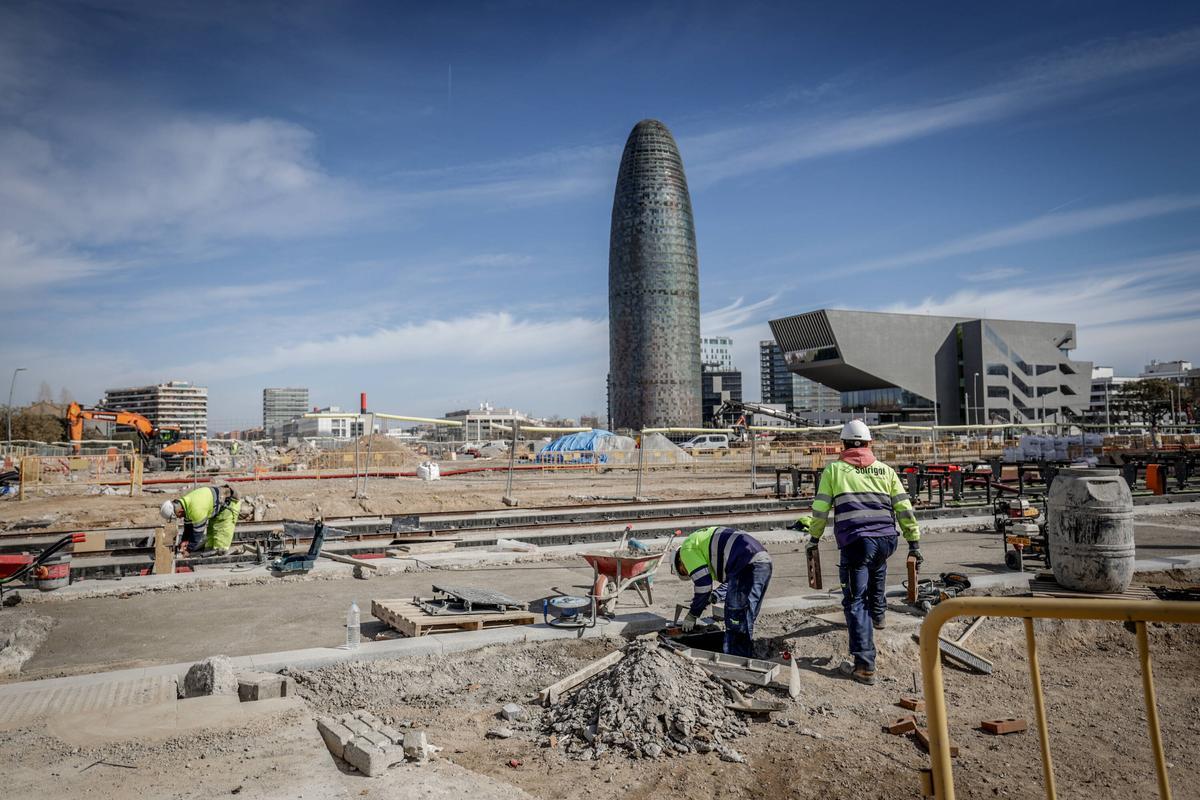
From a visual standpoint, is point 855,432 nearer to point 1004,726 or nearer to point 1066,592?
point 1004,726

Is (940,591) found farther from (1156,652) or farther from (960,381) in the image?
(960,381)

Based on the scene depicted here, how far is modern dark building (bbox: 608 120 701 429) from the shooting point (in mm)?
104312

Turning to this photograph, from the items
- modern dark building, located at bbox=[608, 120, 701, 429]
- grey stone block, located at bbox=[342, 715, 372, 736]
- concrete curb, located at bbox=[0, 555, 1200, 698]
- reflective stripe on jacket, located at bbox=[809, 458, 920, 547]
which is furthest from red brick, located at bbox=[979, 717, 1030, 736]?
modern dark building, located at bbox=[608, 120, 701, 429]

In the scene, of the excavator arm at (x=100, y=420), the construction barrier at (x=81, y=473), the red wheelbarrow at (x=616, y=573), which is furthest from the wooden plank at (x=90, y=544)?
the excavator arm at (x=100, y=420)

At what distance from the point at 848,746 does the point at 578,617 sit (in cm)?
326

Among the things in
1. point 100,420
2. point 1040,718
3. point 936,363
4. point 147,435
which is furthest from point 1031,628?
point 936,363

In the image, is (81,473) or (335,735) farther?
(81,473)

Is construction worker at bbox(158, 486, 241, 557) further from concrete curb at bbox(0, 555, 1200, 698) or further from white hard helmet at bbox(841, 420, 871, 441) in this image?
white hard helmet at bbox(841, 420, 871, 441)

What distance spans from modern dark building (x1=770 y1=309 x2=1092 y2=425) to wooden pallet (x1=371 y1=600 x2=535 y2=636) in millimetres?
75795

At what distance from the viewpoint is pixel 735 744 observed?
16.8ft

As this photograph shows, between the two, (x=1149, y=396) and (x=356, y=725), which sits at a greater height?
(x=1149, y=396)

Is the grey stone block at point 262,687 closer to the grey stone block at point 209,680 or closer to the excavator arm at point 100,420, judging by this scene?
the grey stone block at point 209,680

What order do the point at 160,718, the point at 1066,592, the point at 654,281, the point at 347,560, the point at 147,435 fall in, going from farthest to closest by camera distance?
the point at 654,281 → the point at 147,435 → the point at 347,560 → the point at 1066,592 → the point at 160,718

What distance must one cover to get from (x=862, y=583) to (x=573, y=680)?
101 inches
